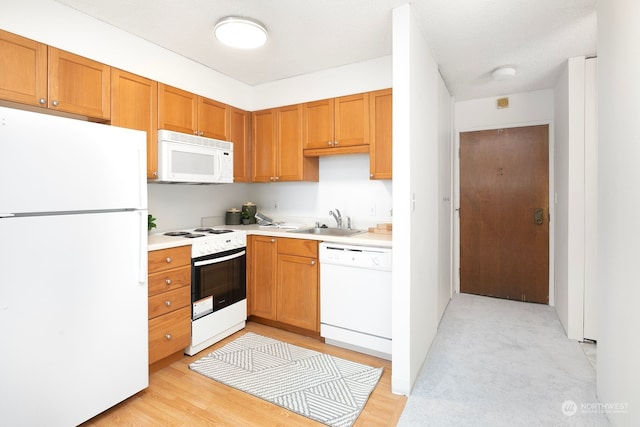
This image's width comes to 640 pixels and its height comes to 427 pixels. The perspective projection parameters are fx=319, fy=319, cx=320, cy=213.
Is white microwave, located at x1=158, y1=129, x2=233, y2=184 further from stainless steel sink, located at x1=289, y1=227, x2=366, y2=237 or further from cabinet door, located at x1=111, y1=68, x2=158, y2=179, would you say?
stainless steel sink, located at x1=289, y1=227, x2=366, y2=237

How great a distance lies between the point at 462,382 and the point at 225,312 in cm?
194

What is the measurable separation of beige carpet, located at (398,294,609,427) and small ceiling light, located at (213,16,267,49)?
2682 mm

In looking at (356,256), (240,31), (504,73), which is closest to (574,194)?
(504,73)

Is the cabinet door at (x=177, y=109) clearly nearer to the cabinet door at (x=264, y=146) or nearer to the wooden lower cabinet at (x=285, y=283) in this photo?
the cabinet door at (x=264, y=146)

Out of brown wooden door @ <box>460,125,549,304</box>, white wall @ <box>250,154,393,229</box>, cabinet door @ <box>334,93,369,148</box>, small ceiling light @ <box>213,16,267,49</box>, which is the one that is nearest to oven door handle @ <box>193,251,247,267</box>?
white wall @ <box>250,154,393,229</box>

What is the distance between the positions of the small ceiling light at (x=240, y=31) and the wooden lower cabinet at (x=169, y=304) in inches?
62.6

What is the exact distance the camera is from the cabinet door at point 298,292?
9.11 feet

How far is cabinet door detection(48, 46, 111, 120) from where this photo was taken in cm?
199

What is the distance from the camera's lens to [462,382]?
7.22 ft

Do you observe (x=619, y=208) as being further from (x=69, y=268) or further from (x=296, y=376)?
(x=69, y=268)

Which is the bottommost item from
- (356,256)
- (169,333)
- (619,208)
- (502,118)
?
(169,333)

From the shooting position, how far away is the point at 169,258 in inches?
91.5

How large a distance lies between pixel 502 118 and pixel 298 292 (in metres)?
3.22

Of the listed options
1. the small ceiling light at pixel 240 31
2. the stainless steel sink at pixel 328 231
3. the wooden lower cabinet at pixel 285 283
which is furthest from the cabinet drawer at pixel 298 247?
the small ceiling light at pixel 240 31
